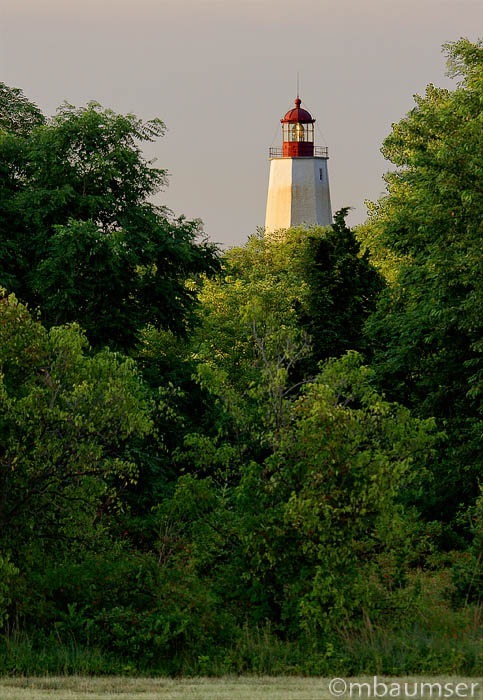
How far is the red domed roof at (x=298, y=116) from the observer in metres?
96.9

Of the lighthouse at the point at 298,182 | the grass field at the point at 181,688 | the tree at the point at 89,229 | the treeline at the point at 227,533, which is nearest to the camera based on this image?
the grass field at the point at 181,688

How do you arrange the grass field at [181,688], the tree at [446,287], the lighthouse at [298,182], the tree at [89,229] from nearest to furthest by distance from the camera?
the grass field at [181,688], the tree at [446,287], the tree at [89,229], the lighthouse at [298,182]

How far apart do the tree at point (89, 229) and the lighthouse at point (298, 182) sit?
6027 cm

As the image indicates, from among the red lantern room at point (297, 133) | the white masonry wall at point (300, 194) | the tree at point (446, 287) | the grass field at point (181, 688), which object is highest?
the red lantern room at point (297, 133)

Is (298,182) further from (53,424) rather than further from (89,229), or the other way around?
(53,424)

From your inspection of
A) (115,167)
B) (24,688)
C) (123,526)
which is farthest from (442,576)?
(115,167)

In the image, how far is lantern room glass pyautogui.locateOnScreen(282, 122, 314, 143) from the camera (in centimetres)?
9719

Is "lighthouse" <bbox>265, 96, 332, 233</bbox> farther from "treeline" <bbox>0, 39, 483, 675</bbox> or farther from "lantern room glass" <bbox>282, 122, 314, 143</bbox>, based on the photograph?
"treeline" <bbox>0, 39, 483, 675</bbox>

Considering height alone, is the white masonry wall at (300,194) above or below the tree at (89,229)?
above

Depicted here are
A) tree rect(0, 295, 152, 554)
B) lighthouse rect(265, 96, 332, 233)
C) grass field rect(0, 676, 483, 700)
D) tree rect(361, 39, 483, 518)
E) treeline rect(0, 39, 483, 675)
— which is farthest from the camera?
lighthouse rect(265, 96, 332, 233)

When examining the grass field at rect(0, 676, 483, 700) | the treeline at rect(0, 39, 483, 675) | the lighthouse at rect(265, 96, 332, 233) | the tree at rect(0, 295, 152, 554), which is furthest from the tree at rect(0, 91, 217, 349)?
the lighthouse at rect(265, 96, 332, 233)

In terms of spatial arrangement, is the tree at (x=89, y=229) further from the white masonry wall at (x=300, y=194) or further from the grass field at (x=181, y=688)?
the white masonry wall at (x=300, y=194)

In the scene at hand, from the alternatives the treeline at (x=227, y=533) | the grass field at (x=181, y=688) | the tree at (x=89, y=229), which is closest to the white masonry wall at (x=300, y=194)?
the tree at (x=89, y=229)

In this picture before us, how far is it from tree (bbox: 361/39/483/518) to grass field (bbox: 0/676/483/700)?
511 inches
